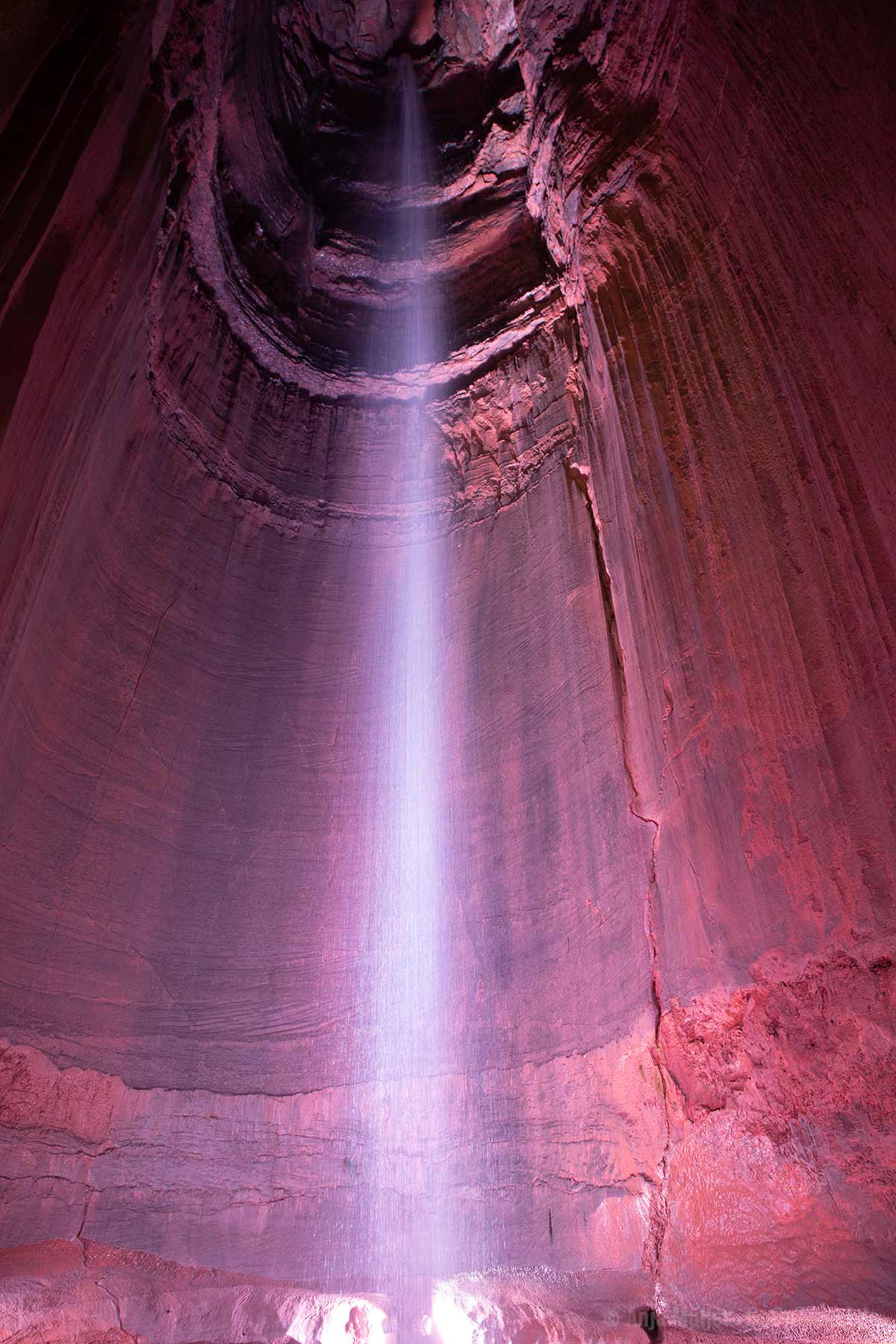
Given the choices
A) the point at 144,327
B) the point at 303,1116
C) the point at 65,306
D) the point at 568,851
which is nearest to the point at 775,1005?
the point at 568,851

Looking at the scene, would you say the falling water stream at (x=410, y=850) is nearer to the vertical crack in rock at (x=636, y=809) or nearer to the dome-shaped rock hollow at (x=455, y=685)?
the dome-shaped rock hollow at (x=455, y=685)

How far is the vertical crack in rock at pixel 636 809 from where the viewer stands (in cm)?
225

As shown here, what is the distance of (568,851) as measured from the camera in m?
2.93

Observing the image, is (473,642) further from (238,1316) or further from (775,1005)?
(238,1316)

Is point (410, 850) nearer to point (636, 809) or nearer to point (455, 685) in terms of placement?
Result: point (455, 685)

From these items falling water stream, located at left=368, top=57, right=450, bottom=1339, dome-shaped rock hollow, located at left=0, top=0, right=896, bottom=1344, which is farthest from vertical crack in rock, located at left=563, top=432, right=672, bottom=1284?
falling water stream, located at left=368, top=57, right=450, bottom=1339

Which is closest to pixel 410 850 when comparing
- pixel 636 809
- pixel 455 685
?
pixel 455 685

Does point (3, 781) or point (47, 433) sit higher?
point (47, 433)

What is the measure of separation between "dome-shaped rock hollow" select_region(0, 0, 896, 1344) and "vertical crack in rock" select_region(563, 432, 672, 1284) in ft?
0.07

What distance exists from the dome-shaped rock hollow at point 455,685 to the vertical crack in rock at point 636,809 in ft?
0.07

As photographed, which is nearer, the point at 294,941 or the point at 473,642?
the point at 294,941

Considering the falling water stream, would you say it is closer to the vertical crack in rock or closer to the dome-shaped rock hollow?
the dome-shaped rock hollow

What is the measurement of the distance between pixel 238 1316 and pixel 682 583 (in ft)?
8.19

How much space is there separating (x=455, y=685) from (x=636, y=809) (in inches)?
43.6
